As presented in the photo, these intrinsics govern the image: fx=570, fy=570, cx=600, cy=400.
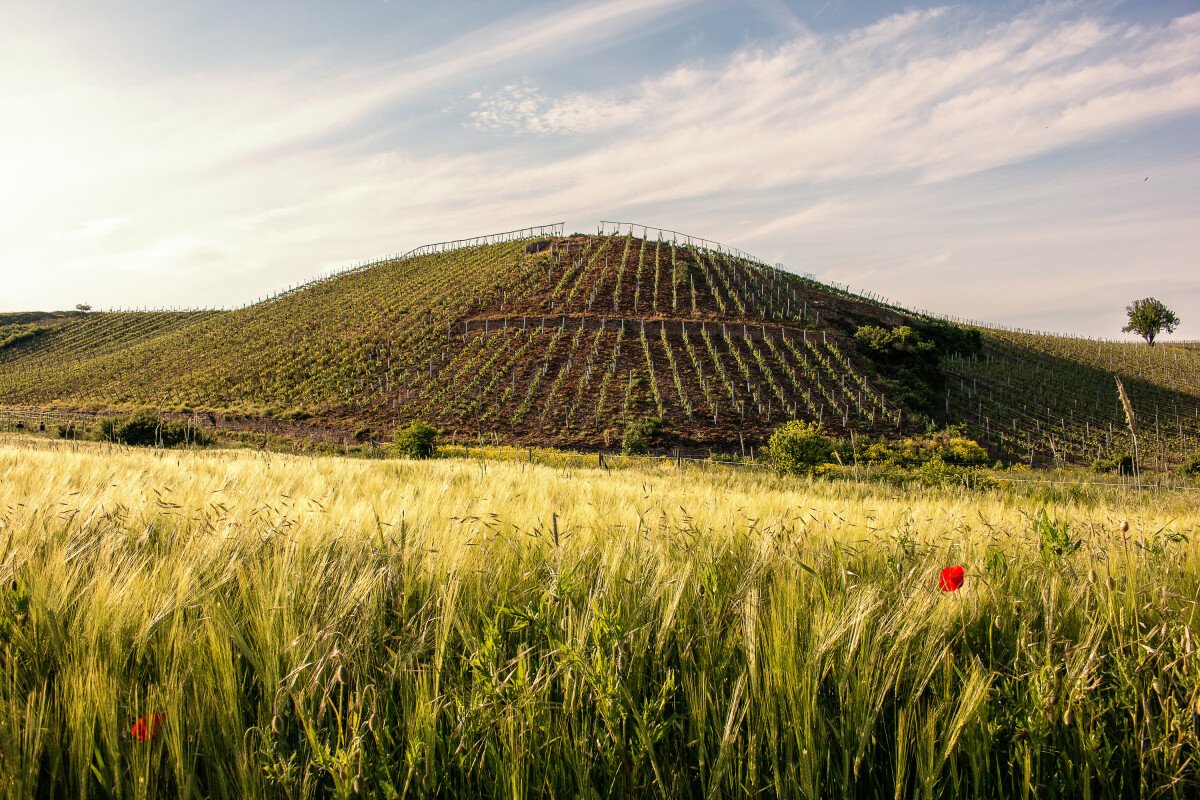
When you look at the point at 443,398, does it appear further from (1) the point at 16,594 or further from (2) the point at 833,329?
(1) the point at 16,594

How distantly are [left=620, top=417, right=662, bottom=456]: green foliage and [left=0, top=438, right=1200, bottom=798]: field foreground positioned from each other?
26.1 metres

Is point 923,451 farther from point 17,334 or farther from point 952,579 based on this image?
point 17,334

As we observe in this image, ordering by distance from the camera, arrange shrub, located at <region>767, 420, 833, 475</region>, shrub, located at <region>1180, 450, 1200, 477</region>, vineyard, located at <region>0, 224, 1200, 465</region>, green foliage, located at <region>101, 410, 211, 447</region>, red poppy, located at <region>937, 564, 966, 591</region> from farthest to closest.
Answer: vineyard, located at <region>0, 224, 1200, 465</region> → shrub, located at <region>1180, 450, 1200, 477</region> → green foliage, located at <region>101, 410, 211, 447</region> → shrub, located at <region>767, 420, 833, 475</region> → red poppy, located at <region>937, 564, 966, 591</region>

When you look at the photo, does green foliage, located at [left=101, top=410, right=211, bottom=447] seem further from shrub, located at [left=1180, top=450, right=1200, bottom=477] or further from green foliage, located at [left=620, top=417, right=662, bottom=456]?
shrub, located at [left=1180, top=450, right=1200, bottom=477]

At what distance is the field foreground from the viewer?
1417 mm

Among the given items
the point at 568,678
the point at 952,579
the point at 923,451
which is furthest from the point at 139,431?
the point at 923,451

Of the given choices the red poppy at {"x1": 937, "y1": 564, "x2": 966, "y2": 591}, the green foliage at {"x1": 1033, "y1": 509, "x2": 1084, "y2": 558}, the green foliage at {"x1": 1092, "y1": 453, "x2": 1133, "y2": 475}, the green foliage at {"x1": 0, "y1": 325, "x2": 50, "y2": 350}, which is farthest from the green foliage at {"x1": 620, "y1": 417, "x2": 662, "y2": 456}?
the green foliage at {"x1": 0, "y1": 325, "x2": 50, "y2": 350}

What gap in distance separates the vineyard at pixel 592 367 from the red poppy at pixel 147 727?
98.3 feet

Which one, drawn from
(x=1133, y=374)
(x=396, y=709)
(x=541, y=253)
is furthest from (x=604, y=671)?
(x=1133, y=374)

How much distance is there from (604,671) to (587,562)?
0.83m

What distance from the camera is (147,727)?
131cm

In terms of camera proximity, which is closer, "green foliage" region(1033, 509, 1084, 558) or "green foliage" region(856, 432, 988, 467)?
"green foliage" region(1033, 509, 1084, 558)

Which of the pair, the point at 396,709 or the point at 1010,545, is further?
the point at 1010,545

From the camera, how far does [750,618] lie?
1751mm
